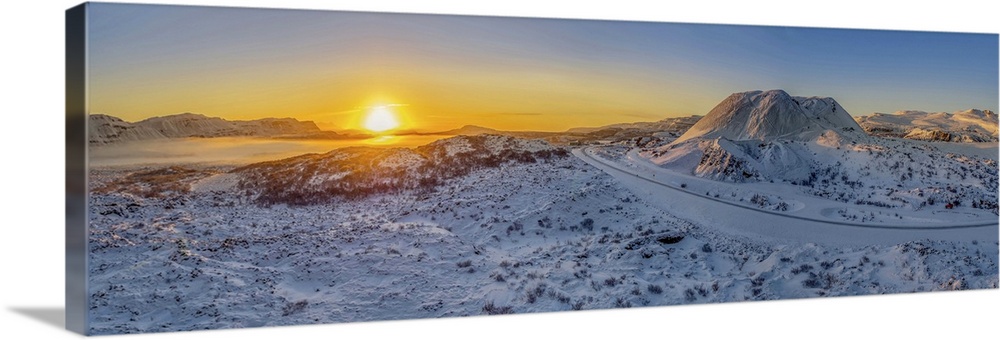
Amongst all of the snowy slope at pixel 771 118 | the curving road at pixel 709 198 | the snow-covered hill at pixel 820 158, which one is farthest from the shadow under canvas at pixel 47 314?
the snowy slope at pixel 771 118

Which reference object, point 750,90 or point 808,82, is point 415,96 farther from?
point 808,82

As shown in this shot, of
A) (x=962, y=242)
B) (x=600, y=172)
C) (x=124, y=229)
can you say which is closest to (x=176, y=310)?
(x=124, y=229)

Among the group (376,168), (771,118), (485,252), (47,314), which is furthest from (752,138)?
(47,314)

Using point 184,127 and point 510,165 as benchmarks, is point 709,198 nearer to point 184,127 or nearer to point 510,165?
point 510,165

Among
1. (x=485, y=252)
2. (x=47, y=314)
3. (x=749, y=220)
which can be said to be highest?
(x=749, y=220)

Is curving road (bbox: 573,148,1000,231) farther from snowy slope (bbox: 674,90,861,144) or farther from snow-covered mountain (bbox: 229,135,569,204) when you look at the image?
snowy slope (bbox: 674,90,861,144)

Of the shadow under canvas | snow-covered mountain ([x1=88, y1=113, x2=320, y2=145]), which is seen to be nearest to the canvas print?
snow-covered mountain ([x1=88, y1=113, x2=320, y2=145])
